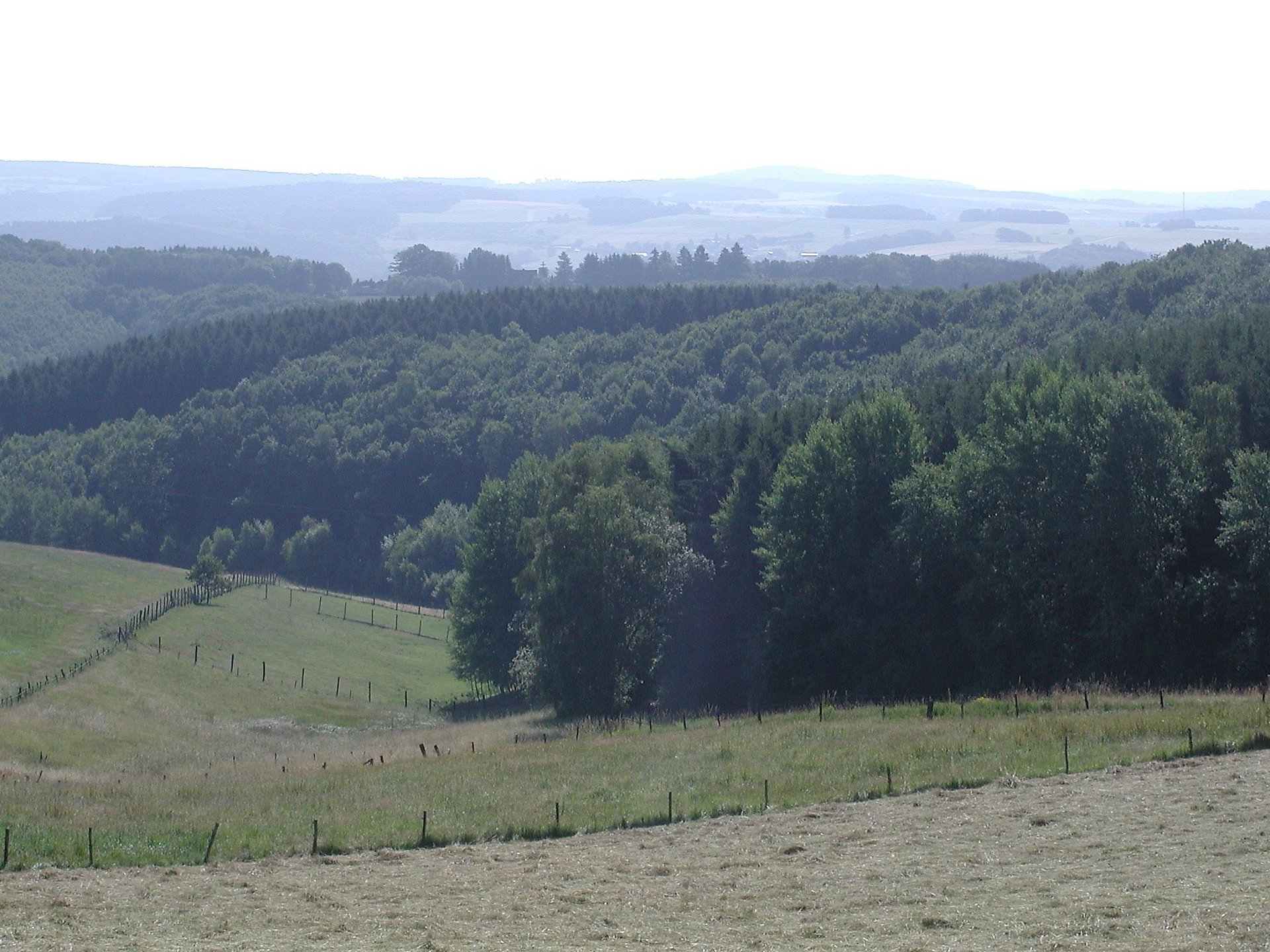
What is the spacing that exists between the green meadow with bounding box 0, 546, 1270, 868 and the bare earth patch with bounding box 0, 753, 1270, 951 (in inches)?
59.1

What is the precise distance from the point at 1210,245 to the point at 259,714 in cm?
10137

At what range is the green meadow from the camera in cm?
2609

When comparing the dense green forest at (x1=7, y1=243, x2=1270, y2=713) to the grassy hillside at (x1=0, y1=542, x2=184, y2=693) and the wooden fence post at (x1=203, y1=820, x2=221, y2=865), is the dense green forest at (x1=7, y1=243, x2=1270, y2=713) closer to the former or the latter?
the grassy hillside at (x1=0, y1=542, x2=184, y2=693)

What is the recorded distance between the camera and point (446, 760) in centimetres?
3600

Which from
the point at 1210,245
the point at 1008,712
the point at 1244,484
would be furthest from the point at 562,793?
the point at 1210,245

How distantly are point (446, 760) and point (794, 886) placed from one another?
17414mm

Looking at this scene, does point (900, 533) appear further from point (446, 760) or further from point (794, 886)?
point (794, 886)

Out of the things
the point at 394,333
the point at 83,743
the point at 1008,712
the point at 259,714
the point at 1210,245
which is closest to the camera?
the point at 1008,712

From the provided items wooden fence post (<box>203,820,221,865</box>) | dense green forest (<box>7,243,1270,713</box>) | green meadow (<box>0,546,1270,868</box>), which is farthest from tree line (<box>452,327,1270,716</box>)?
wooden fence post (<box>203,820,221,865</box>)

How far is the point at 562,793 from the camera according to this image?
94.8ft

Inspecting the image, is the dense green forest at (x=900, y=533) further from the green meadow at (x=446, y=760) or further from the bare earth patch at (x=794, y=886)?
the bare earth patch at (x=794, y=886)

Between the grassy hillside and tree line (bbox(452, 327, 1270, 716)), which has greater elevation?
tree line (bbox(452, 327, 1270, 716))

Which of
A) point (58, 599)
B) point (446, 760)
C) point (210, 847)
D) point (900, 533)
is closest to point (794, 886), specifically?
point (210, 847)

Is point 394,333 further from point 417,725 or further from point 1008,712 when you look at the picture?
point 1008,712
